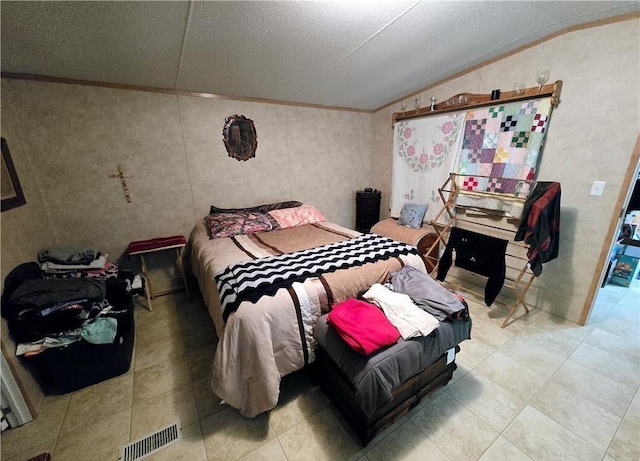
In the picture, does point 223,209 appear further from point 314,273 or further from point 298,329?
point 298,329

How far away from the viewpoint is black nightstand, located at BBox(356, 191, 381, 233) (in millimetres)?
4047

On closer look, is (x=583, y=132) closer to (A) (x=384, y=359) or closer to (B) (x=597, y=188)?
(B) (x=597, y=188)

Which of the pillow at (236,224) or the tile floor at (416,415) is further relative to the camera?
the pillow at (236,224)

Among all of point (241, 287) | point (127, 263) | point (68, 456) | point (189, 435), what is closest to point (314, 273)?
point (241, 287)

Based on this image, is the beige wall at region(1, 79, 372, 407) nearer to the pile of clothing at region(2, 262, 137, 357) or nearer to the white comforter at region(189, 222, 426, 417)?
the pile of clothing at region(2, 262, 137, 357)

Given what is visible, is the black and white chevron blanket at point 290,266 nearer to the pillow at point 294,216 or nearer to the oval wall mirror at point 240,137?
the pillow at point 294,216

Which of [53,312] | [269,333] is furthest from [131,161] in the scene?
[269,333]

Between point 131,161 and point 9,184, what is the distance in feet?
3.04

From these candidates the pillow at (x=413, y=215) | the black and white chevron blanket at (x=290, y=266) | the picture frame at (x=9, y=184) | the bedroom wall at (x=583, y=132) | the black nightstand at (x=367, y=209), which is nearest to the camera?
the black and white chevron blanket at (x=290, y=266)

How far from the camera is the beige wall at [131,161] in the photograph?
6.94 ft

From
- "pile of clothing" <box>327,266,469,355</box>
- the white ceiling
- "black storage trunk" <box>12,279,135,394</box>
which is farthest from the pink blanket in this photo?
the white ceiling

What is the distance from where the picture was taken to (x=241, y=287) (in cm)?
154

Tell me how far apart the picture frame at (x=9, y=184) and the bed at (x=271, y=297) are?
128 cm

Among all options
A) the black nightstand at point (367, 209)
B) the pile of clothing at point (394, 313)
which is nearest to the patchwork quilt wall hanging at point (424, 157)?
the black nightstand at point (367, 209)
